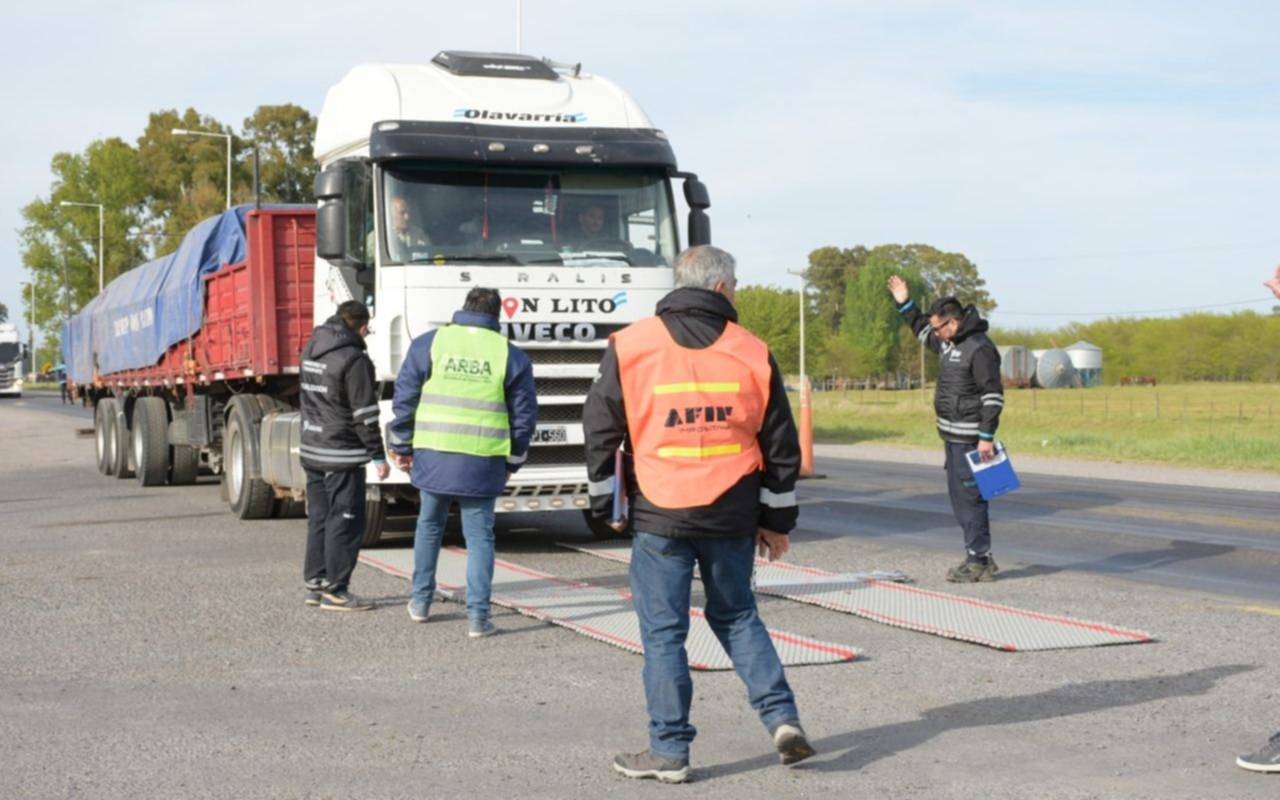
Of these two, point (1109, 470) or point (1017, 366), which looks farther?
point (1017, 366)

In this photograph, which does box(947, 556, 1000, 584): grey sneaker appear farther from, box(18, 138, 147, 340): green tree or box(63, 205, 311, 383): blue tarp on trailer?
box(18, 138, 147, 340): green tree

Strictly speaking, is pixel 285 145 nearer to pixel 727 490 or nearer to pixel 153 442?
pixel 153 442

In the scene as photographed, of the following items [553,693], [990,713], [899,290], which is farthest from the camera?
[899,290]

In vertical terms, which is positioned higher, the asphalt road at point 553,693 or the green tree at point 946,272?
the green tree at point 946,272

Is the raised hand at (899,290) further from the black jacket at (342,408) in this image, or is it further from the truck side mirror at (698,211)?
the black jacket at (342,408)

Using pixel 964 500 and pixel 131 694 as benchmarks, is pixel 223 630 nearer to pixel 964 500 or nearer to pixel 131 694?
pixel 131 694

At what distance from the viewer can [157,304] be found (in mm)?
19688

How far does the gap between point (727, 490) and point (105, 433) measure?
19.8m

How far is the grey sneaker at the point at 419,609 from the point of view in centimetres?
939

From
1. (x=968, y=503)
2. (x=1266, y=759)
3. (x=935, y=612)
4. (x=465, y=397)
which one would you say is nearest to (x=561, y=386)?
(x=968, y=503)

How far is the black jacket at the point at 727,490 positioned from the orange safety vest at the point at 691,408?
0.04 m

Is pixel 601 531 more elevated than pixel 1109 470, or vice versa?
pixel 601 531

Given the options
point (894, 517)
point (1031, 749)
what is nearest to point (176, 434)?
point (894, 517)

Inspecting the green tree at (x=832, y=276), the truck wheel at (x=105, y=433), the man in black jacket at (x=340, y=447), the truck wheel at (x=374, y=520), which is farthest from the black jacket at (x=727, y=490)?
the green tree at (x=832, y=276)
